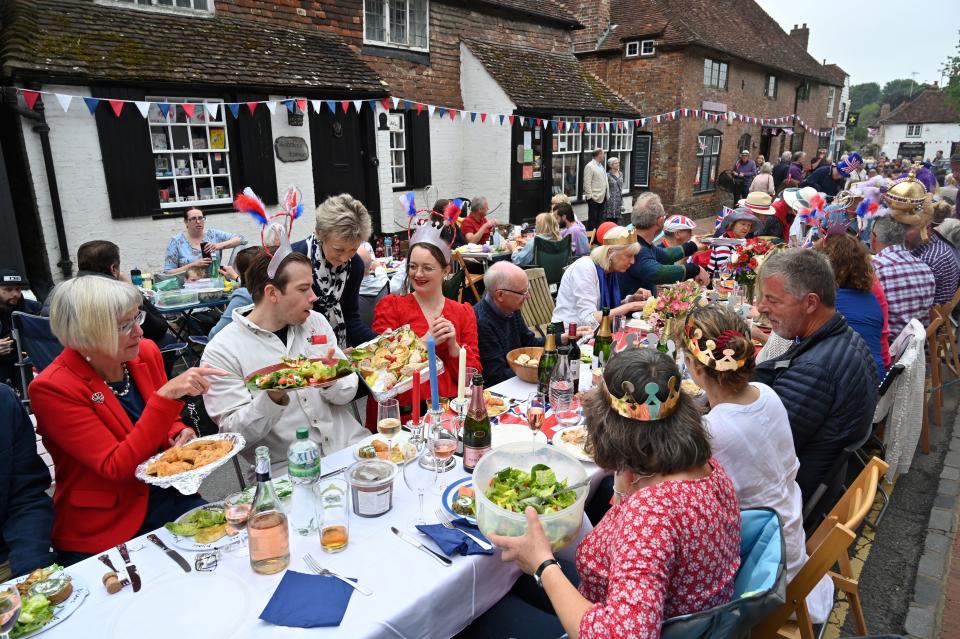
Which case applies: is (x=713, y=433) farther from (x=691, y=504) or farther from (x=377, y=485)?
(x=377, y=485)

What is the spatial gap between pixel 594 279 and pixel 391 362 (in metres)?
2.52

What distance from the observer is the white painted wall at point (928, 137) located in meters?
53.5

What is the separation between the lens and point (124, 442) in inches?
91.1

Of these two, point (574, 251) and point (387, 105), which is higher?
point (387, 105)

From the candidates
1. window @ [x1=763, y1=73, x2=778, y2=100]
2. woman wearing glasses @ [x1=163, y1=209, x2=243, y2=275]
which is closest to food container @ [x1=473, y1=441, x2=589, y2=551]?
woman wearing glasses @ [x1=163, y1=209, x2=243, y2=275]

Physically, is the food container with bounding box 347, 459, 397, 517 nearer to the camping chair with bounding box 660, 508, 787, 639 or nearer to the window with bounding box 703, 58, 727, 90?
the camping chair with bounding box 660, 508, 787, 639

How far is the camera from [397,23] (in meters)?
12.2

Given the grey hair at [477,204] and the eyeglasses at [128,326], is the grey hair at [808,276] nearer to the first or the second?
the eyeglasses at [128,326]

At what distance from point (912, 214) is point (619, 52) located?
15.4 m

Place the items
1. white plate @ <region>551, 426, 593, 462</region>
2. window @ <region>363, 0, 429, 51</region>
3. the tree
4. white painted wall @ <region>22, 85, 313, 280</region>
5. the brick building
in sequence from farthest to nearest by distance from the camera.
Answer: the tree → the brick building → window @ <region>363, 0, 429, 51</region> → white painted wall @ <region>22, 85, 313, 280</region> → white plate @ <region>551, 426, 593, 462</region>

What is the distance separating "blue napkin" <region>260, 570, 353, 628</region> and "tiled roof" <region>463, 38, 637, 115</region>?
12.6 meters

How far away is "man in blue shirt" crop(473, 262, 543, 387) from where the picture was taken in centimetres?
396

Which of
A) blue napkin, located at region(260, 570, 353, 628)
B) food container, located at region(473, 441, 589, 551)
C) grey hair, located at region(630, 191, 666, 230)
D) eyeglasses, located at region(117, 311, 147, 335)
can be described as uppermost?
grey hair, located at region(630, 191, 666, 230)

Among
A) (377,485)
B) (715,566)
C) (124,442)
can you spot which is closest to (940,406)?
(715,566)
